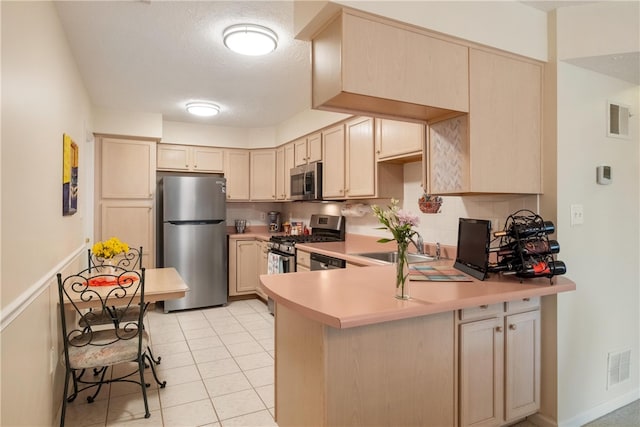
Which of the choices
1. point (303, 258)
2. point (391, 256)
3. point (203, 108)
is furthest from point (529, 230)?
point (203, 108)

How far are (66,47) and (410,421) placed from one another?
321 cm

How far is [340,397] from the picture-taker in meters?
1.51

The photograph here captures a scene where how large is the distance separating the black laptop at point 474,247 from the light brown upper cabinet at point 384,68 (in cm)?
66

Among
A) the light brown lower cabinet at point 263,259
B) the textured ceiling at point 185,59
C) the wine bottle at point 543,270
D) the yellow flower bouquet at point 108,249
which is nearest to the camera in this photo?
the wine bottle at point 543,270

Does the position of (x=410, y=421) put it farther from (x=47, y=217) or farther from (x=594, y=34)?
(x=594, y=34)

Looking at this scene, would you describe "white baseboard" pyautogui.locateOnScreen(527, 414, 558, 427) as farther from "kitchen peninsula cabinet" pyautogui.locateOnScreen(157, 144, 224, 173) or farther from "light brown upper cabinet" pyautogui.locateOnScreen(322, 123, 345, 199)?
"kitchen peninsula cabinet" pyautogui.locateOnScreen(157, 144, 224, 173)

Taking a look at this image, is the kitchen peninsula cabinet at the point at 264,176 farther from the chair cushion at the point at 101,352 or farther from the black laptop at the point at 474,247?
the black laptop at the point at 474,247

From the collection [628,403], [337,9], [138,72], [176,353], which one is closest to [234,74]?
[138,72]

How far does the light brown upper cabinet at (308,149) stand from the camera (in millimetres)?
4293

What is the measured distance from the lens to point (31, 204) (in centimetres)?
171

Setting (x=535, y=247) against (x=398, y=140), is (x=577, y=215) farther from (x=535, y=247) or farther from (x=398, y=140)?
(x=398, y=140)

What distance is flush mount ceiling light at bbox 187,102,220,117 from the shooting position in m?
4.16

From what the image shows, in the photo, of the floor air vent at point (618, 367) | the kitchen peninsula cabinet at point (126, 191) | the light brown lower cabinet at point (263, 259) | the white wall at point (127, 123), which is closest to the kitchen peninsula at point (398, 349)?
the floor air vent at point (618, 367)

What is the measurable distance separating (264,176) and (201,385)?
332 cm
